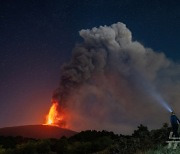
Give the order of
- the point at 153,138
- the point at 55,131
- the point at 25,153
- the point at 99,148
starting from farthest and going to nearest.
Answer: the point at 55,131 < the point at 25,153 < the point at 99,148 < the point at 153,138

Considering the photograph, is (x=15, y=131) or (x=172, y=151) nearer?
(x=172, y=151)

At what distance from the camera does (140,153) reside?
23516mm

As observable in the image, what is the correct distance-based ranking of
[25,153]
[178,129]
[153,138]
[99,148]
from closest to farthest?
[178,129]
[153,138]
[99,148]
[25,153]

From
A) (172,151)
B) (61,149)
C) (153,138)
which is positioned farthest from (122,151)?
(61,149)

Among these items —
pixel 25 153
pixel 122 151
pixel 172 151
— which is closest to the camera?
pixel 172 151

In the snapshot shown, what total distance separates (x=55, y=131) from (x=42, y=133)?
7.43 metres

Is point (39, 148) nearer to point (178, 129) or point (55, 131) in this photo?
point (178, 129)

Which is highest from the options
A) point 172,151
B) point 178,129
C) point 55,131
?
point 55,131

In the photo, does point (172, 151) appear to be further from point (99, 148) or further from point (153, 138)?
point (99, 148)

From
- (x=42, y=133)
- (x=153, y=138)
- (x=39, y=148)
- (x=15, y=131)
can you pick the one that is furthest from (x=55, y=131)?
(x=153, y=138)

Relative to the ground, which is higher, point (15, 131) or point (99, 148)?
point (15, 131)

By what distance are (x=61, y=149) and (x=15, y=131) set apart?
250 ft

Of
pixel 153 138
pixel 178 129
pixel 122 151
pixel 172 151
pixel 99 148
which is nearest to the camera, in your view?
pixel 172 151

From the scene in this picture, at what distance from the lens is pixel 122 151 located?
25.9 meters
